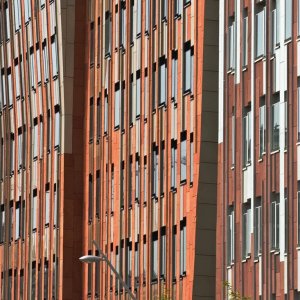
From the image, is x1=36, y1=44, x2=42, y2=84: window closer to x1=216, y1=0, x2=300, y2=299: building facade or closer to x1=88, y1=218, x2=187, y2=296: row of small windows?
x1=88, y1=218, x2=187, y2=296: row of small windows

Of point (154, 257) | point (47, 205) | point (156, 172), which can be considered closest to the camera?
point (154, 257)

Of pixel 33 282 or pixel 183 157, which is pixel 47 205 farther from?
pixel 183 157

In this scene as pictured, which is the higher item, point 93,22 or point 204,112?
point 93,22

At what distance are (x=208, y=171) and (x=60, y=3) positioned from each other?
2775 cm

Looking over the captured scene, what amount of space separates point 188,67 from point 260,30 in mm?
12337

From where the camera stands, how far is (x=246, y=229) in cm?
5691

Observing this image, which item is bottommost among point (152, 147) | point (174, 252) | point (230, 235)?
point (230, 235)

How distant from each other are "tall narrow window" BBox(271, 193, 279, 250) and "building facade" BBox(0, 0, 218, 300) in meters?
11.8

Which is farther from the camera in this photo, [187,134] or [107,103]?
[107,103]

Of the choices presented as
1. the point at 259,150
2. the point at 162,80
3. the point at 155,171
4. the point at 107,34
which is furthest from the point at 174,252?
the point at 107,34

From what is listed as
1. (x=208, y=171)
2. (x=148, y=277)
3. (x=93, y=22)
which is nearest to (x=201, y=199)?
(x=208, y=171)

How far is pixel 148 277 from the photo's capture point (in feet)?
236

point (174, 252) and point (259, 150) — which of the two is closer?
point (259, 150)

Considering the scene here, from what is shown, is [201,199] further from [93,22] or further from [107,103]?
[93,22]
